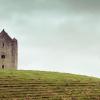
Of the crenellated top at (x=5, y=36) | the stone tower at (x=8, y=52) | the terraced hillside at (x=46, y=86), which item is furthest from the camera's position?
the crenellated top at (x=5, y=36)

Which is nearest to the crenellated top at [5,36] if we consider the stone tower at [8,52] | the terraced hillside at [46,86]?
the stone tower at [8,52]

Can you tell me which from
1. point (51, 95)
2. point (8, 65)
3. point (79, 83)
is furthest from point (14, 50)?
point (51, 95)

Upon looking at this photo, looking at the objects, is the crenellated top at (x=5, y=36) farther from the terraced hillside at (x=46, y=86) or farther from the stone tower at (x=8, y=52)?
the terraced hillside at (x=46, y=86)

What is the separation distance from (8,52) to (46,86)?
3865 cm

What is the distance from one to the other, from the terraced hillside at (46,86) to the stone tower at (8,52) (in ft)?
93.8

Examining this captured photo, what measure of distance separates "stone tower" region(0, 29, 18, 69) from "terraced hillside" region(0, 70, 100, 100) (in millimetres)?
28576

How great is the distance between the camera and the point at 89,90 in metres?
50.8

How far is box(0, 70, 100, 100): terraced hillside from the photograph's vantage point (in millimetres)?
46812

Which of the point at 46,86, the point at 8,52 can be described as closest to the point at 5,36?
the point at 8,52

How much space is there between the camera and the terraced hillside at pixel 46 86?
154 feet

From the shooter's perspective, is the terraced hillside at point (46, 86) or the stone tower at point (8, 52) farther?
the stone tower at point (8, 52)

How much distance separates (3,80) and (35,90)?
5.29 metres

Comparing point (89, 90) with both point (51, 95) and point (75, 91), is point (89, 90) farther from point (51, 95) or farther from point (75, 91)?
point (51, 95)

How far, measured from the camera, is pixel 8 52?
88750mm
